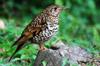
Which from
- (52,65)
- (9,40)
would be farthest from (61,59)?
(9,40)

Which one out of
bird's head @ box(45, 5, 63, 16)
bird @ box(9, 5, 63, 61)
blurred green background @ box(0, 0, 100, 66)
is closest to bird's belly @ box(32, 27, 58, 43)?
bird @ box(9, 5, 63, 61)

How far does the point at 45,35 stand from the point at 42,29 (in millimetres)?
134

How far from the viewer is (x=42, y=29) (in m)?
8.77

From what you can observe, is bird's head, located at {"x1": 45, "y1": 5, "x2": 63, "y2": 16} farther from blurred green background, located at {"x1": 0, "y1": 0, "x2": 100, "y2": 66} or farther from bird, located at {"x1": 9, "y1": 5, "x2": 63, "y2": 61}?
blurred green background, located at {"x1": 0, "y1": 0, "x2": 100, "y2": 66}

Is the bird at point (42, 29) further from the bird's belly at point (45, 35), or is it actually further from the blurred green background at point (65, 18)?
the blurred green background at point (65, 18)

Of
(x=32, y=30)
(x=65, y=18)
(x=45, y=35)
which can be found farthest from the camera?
(x=65, y=18)

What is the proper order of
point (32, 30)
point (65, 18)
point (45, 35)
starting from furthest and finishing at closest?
point (65, 18) < point (32, 30) < point (45, 35)

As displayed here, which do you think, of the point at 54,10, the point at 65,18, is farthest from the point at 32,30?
the point at 65,18

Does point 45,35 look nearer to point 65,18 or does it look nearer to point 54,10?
point 54,10

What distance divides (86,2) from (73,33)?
7.09 feet

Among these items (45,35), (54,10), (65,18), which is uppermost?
(54,10)

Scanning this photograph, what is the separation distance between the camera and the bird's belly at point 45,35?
8672mm

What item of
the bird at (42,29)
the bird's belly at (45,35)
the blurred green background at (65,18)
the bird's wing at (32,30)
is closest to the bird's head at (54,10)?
the bird at (42,29)

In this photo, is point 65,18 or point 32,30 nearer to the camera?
point 32,30
